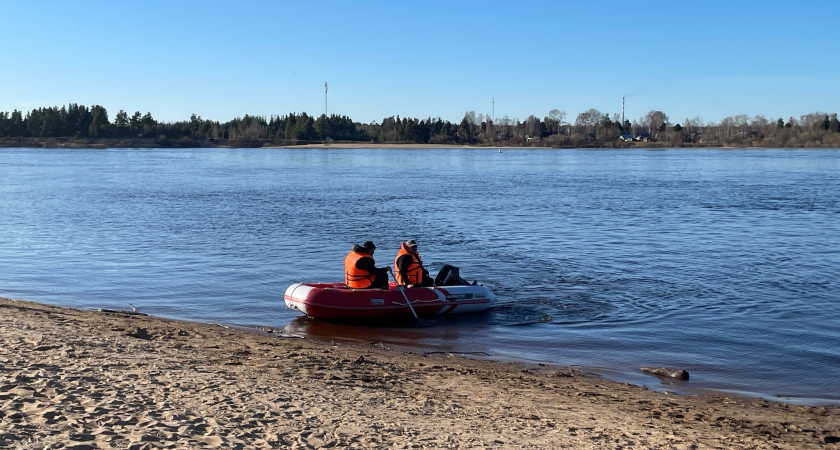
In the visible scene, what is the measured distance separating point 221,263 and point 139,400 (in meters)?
12.0

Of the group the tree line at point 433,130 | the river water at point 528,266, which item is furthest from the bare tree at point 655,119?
the river water at point 528,266

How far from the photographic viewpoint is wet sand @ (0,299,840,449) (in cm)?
586

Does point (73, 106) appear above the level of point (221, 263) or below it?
above

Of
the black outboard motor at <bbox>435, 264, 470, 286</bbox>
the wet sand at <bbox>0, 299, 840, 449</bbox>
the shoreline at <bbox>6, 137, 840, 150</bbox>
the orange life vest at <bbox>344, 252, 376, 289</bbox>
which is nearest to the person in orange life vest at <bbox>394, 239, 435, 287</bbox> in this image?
the black outboard motor at <bbox>435, 264, 470, 286</bbox>

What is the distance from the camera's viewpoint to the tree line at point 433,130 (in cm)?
14738

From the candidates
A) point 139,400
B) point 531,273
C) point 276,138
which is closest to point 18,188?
point 531,273

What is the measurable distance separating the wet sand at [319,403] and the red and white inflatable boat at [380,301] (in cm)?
257

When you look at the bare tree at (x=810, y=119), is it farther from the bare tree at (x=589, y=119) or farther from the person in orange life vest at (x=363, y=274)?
the person in orange life vest at (x=363, y=274)

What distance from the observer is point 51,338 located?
8812 millimetres

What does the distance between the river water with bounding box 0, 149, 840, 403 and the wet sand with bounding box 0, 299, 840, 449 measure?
1506mm

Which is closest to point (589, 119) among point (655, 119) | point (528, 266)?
point (655, 119)

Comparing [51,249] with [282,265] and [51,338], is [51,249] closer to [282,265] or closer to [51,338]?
[282,265]

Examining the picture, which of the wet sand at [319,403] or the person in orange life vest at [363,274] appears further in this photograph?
the person in orange life vest at [363,274]

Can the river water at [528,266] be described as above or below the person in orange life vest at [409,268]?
below
